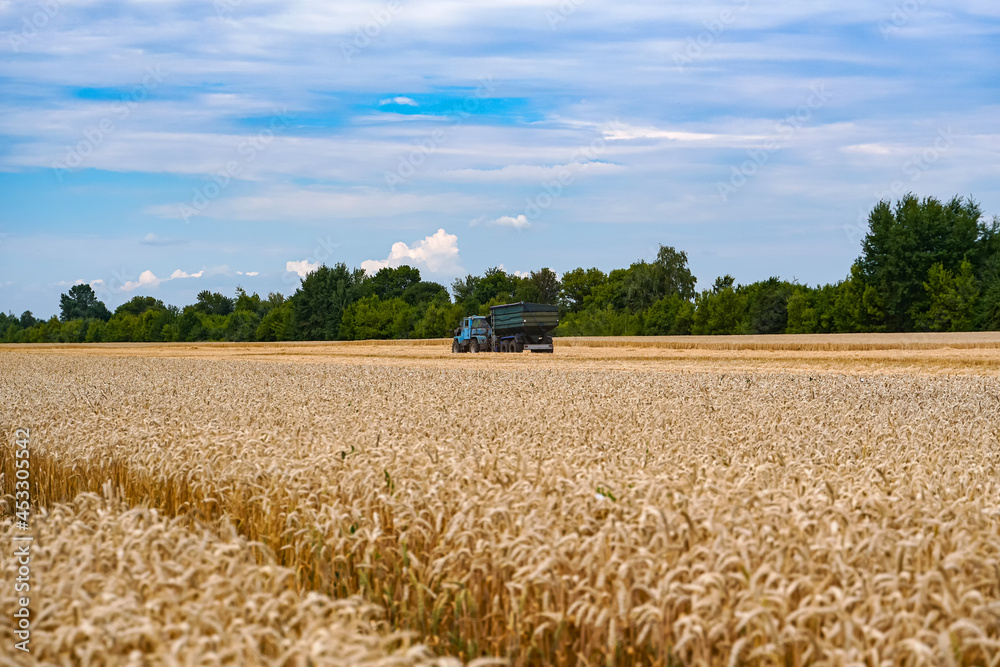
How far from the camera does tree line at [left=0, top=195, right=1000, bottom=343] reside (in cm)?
6438

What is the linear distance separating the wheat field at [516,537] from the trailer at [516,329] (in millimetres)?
30928

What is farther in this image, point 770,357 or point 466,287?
point 466,287

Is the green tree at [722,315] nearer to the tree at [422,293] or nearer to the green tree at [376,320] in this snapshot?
the green tree at [376,320]

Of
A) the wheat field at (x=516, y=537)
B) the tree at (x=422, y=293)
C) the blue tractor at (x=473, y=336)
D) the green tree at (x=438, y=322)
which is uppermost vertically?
the tree at (x=422, y=293)

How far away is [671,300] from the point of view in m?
79.3

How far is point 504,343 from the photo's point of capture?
142 feet

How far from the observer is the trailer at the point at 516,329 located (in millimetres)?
41969

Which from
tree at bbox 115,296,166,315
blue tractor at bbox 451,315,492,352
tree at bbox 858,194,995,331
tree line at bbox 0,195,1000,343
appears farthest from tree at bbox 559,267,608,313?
tree at bbox 115,296,166,315

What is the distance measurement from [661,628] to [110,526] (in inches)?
134

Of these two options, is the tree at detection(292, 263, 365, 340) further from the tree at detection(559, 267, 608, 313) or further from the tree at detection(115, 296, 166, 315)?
the tree at detection(115, 296, 166, 315)

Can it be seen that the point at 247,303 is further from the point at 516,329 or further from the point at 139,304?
the point at 516,329

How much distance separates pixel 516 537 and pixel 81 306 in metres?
192

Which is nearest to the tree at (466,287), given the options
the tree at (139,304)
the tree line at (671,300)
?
the tree line at (671,300)

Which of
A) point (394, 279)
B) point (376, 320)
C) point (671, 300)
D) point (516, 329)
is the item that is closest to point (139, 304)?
point (394, 279)
